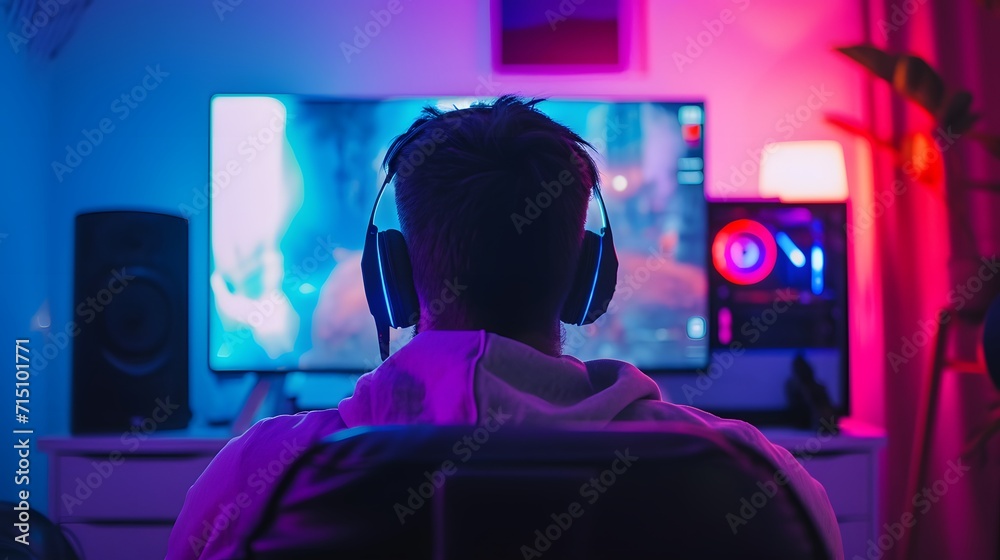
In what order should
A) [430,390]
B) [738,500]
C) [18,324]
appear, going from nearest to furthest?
[738,500] < [430,390] < [18,324]

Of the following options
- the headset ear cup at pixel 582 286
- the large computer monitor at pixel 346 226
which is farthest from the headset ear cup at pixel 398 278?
the large computer monitor at pixel 346 226

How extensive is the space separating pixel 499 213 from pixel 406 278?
18cm

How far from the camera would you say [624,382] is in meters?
0.67

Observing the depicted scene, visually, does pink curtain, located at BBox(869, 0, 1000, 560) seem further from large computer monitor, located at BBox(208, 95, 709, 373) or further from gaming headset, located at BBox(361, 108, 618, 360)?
gaming headset, located at BBox(361, 108, 618, 360)

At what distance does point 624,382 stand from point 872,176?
6.57 feet

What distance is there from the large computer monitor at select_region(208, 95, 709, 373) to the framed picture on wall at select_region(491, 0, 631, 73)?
0.41 metres

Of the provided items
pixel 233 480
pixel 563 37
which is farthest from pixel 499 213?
pixel 563 37

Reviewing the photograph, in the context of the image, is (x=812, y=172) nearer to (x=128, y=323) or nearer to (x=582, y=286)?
(x=582, y=286)

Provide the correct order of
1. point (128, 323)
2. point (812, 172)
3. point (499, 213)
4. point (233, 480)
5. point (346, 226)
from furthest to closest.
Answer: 1. point (812, 172)
2. point (346, 226)
3. point (128, 323)
4. point (499, 213)
5. point (233, 480)

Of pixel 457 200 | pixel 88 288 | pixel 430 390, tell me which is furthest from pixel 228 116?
pixel 430 390

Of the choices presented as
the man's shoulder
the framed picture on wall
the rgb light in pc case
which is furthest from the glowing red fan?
the man's shoulder

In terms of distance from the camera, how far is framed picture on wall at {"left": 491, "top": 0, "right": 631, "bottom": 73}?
228 centimetres

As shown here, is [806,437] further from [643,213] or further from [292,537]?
[292,537]

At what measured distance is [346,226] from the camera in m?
1.89
